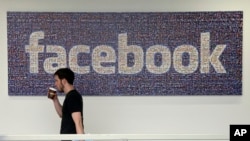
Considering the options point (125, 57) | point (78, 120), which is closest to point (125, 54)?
point (125, 57)

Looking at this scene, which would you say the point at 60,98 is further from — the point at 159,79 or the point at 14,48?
the point at 159,79

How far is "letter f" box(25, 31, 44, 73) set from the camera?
3.08m

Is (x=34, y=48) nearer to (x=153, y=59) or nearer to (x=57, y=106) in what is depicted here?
(x=57, y=106)

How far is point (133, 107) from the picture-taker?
3.16 meters

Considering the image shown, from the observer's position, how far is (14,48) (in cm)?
309

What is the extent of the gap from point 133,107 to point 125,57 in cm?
48

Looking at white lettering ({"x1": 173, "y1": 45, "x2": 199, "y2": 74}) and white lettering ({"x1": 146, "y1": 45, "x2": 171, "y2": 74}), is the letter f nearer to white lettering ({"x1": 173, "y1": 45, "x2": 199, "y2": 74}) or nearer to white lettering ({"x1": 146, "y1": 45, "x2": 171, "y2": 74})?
white lettering ({"x1": 146, "y1": 45, "x2": 171, "y2": 74})

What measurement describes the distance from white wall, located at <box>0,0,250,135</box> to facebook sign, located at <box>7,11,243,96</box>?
0.07 metres

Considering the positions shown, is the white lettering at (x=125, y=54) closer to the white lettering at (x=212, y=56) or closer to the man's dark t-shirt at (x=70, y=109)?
the white lettering at (x=212, y=56)

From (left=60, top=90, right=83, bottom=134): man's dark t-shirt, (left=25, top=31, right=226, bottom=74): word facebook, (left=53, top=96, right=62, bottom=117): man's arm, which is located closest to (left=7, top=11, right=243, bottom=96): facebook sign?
(left=25, top=31, right=226, bottom=74): word facebook

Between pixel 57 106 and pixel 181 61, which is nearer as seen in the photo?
pixel 57 106

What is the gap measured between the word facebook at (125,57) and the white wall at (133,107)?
0.26 metres

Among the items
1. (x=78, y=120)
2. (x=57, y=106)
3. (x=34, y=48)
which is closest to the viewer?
(x=78, y=120)

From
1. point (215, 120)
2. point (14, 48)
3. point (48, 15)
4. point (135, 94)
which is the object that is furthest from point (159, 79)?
point (14, 48)
